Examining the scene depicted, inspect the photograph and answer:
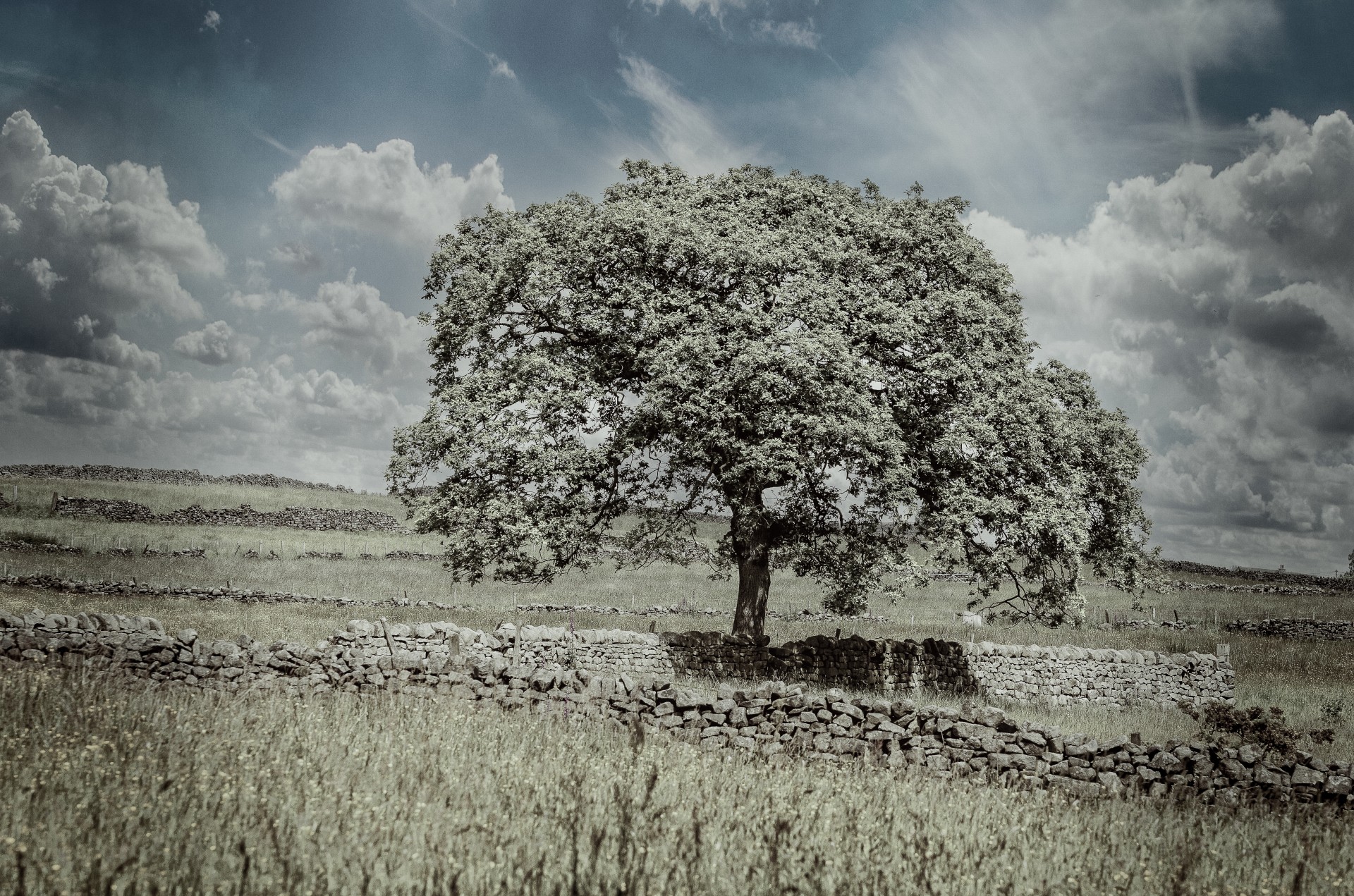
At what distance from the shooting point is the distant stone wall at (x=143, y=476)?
230 feet

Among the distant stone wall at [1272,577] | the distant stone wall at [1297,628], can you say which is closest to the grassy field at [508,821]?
the distant stone wall at [1297,628]

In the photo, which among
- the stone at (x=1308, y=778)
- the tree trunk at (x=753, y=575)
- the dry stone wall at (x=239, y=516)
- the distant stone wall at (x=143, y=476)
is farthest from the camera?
the distant stone wall at (x=143, y=476)

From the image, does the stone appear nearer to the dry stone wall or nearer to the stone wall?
the stone wall

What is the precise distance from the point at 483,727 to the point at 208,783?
3.70m

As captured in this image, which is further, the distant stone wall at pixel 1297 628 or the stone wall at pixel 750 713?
the distant stone wall at pixel 1297 628

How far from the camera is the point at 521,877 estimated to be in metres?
6.05

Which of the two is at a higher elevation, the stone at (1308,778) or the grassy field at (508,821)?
the stone at (1308,778)

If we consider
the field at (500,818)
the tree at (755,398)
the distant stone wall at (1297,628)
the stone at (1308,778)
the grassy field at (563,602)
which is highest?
the tree at (755,398)

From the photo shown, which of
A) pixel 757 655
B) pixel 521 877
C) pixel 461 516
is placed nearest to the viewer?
pixel 521 877

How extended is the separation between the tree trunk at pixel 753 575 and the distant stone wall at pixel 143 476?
6686 cm

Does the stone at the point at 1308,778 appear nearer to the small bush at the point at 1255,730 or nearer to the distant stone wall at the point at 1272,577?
the small bush at the point at 1255,730

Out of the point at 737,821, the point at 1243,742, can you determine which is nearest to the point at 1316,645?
the point at 1243,742

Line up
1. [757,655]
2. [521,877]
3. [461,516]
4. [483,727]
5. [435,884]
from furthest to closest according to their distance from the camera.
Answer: [757,655] → [461,516] → [483,727] → [521,877] → [435,884]

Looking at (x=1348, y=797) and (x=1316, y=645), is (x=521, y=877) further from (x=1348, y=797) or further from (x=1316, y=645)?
(x=1316, y=645)
